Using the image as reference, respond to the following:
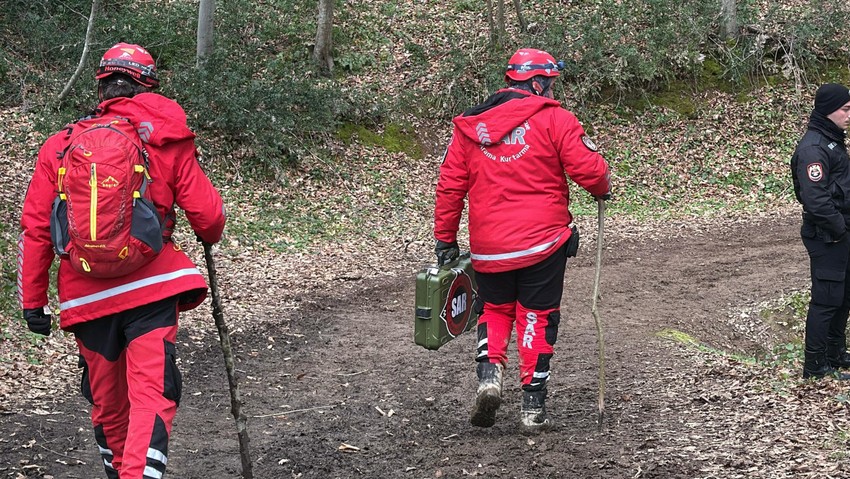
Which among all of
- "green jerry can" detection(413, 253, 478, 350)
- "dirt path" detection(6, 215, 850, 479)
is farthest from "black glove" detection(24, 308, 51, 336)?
"green jerry can" detection(413, 253, 478, 350)

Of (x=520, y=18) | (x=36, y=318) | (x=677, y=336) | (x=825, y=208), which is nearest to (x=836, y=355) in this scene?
(x=825, y=208)

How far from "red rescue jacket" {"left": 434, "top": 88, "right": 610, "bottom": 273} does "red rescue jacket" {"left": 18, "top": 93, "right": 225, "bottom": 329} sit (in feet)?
6.17

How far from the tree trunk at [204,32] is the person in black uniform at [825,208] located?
11112 millimetres

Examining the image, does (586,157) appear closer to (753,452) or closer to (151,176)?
(753,452)

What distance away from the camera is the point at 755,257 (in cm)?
1193

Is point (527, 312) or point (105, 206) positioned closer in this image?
point (105, 206)

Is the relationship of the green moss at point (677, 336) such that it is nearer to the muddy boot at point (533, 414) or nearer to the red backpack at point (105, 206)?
the muddy boot at point (533, 414)

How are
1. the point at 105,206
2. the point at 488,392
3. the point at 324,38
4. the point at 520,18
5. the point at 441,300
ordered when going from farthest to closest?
1. the point at 520,18
2. the point at 324,38
3. the point at 441,300
4. the point at 488,392
5. the point at 105,206

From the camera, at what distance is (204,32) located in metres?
14.9

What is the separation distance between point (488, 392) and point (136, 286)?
7.79 feet

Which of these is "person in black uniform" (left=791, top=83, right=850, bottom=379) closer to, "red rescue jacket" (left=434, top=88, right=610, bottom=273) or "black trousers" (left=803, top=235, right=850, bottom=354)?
"black trousers" (left=803, top=235, right=850, bottom=354)

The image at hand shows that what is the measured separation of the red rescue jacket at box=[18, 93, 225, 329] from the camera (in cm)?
392

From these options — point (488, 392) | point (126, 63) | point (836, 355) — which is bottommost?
point (836, 355)

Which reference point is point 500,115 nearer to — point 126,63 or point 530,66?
point 530,66
